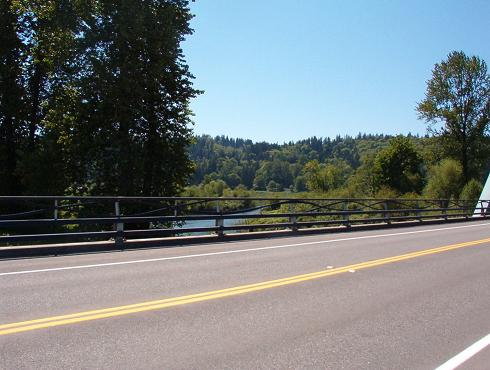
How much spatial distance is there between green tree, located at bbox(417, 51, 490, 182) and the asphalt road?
54.5 m

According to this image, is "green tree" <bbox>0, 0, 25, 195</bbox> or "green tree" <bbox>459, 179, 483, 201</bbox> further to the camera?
"green tree" <bbox>459, 179, 483, 201</bbox>

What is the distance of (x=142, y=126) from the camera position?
89.8 ft

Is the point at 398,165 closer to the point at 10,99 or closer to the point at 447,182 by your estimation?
the point at 447,182

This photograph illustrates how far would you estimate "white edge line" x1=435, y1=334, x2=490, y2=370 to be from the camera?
4975 mm

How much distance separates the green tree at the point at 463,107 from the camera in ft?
196

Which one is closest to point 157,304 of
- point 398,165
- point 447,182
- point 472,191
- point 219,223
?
point 219,223

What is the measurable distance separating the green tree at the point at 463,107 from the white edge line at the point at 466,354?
58.5 meters

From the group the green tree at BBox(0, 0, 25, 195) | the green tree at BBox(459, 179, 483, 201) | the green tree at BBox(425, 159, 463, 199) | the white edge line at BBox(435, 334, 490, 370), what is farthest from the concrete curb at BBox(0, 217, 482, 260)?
the green tree at BBox(425, 159, 463, 199)

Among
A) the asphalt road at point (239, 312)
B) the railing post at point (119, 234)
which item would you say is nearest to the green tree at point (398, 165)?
the railing post at point (119, 234)

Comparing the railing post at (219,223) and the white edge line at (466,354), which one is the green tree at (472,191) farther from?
the white edge line at (466,354)

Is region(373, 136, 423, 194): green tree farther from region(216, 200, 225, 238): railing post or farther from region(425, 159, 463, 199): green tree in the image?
region(216, 200, 225, 238): railing post

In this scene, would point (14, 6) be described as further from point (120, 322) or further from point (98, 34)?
point (120, 322)

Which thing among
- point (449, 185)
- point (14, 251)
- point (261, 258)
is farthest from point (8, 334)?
point (449, 185)

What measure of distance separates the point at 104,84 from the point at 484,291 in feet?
70.8
